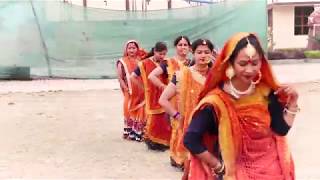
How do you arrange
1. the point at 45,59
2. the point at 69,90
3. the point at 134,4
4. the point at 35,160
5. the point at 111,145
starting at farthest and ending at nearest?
the point at 134,4 < the point at 45,59 < the point at 69,90 < the point at 111,145 < the point at 35,160

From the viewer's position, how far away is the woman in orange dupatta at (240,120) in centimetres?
306

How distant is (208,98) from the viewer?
10.2ft

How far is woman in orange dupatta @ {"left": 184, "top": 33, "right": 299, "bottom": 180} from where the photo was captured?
306 cm

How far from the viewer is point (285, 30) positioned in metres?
39.9

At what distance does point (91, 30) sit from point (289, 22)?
2160 centimetres

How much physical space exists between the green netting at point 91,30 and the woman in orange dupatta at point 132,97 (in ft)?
37.5

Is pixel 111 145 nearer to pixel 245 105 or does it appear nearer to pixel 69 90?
pixel 245 105

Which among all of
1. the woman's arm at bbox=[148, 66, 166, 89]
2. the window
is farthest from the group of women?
the window

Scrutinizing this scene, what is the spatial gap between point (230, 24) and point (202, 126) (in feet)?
57.9

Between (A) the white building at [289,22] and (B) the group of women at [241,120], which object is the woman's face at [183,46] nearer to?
(B) the group of women at [241,120]

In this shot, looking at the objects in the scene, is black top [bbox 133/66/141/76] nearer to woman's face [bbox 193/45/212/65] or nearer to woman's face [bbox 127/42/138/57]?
woman's face [bbox 127/42/138/57]

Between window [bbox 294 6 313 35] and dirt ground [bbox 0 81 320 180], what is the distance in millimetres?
26450

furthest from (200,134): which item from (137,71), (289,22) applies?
(289,22)

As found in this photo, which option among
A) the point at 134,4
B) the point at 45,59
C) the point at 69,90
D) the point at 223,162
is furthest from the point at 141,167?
the point at 134,4
